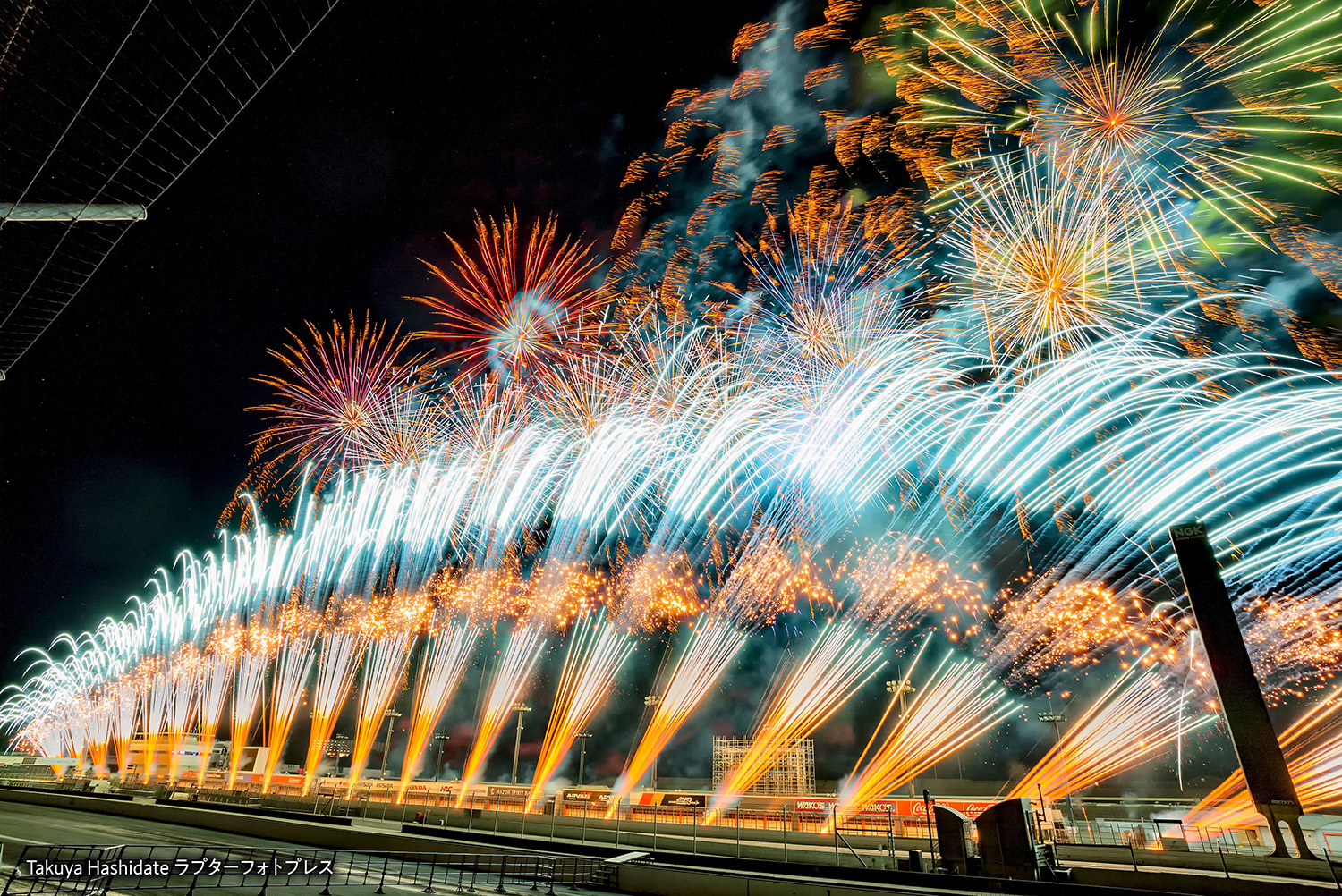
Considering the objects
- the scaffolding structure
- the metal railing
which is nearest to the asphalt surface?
the metal railing

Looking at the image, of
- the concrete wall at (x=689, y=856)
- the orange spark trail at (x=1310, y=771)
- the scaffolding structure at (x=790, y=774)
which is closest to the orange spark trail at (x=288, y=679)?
the concrete wall at (x=689, y=856)

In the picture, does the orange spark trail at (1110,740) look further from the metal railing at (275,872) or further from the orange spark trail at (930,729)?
the metal railing at (275,872)

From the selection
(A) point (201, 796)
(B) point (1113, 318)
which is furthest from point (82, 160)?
(A) point (201, 796)

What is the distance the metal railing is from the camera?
497 inches

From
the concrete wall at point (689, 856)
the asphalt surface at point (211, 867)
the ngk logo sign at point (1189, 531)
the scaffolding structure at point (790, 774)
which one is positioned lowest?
the asphalt surface at point (211, 867)

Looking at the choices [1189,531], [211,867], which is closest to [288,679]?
[211,867]

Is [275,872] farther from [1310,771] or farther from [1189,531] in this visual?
[1310,771]

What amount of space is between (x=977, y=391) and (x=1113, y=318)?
11.8ft

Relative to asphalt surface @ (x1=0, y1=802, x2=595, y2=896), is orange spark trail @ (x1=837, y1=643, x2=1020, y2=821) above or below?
above

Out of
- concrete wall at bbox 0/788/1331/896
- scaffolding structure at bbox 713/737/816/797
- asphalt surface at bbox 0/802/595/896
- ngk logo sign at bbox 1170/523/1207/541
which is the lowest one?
asphalt surface at bbox 0/802/595/896

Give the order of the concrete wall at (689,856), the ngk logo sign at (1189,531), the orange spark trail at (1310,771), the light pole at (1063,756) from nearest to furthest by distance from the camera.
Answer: the concrete wall at (689,856), the ngk logo sign at (1189,531), the light pole at (1063,756), the orange spark trail at (1310,771)

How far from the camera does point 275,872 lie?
1330 centimetres

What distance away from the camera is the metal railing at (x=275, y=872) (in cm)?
1262

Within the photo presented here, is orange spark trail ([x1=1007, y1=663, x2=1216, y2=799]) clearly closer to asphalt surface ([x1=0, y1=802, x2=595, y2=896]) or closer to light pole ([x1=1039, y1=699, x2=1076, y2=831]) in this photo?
light pole ([x1=1039, y1=699, x2=1076, y2=831])
